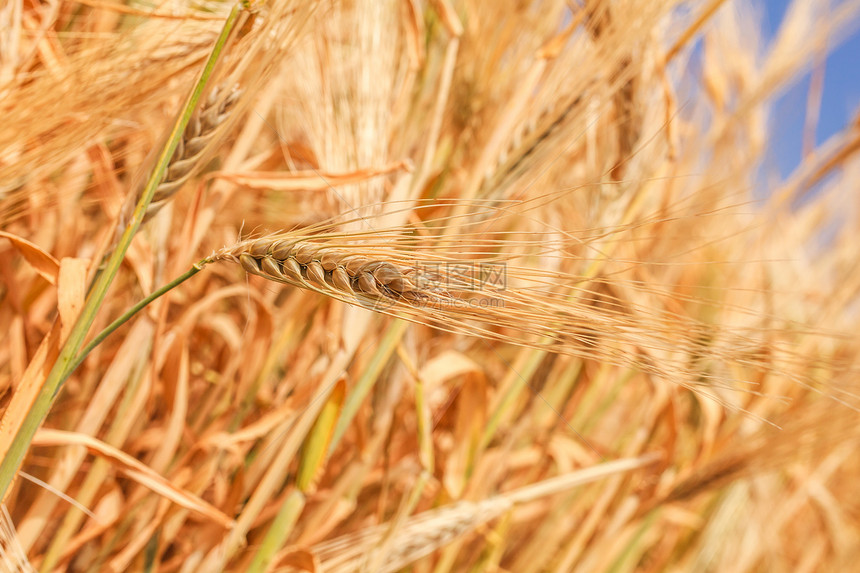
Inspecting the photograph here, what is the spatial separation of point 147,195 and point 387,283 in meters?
0.15

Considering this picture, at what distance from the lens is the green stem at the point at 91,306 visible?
314 millimetres

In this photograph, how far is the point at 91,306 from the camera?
0.31m

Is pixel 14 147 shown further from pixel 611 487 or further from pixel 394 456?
pixel 611 487

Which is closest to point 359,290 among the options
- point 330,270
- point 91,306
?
point 330,270

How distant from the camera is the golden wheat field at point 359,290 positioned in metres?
0.34

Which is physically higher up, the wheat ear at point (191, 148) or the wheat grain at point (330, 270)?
the wheat ear at point (191, 148)

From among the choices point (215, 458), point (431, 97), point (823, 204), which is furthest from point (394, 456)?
point (823, 204)

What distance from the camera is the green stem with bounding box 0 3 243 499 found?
0.31 meters

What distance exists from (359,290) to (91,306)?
0.15 m
